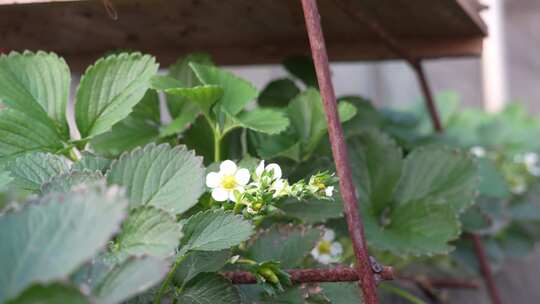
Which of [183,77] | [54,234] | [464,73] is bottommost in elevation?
[464,73]

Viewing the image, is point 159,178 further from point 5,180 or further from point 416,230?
point 416,230

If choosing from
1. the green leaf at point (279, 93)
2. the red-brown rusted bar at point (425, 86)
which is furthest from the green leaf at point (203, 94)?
the red-brown rusted bar at point (425, 86)

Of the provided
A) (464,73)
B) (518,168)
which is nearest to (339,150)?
(518,168)

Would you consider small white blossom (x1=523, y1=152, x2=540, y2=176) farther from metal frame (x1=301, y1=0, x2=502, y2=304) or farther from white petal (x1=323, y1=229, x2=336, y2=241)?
metal frame (x1=301, y1=0, x2=502, y2=304)

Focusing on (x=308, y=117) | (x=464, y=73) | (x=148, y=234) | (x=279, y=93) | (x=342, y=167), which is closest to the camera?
(x=148, y=234)

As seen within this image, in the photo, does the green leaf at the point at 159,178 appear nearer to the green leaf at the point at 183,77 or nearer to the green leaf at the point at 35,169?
the green leaf at the point at 35,169

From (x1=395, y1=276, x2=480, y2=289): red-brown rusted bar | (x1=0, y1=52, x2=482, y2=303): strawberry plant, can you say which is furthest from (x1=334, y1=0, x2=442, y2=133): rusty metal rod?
(x1=395, y1=276, x2=480, y2=289): red-brown rusted bar
